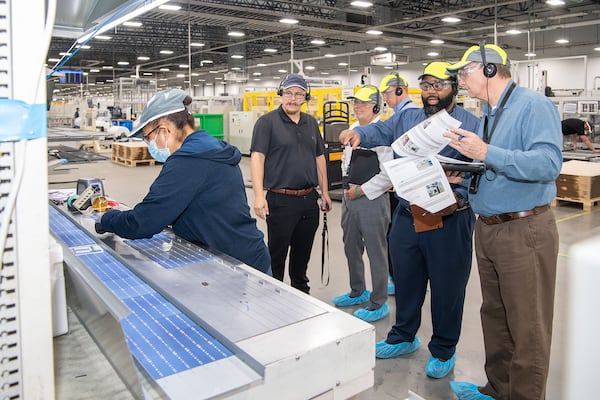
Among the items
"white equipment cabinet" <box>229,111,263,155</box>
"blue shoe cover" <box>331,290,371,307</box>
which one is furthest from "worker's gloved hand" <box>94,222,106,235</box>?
"white equipment cabinet" <box>229,111,263,155</box>

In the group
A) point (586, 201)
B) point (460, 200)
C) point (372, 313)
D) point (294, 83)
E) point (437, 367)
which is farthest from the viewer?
point (586, 201)

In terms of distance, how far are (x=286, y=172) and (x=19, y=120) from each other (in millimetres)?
2689

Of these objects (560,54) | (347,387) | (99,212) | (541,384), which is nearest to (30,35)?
(347,387)

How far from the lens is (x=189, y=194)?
2.04 metres

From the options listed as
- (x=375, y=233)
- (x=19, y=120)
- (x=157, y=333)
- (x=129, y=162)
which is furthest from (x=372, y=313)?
(x=129, y=162)

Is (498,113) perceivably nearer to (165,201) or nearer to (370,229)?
(165,201)

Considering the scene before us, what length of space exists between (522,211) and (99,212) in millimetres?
2223

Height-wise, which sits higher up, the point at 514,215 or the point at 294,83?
the point at 294,83

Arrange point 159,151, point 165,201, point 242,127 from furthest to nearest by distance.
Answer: point 242,127 → point 159,151 → point 165,201

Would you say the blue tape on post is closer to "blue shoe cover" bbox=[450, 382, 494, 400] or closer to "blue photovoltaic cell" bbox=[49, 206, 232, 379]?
"blue photovoltaic cell" bbox=[49, 206, 232, 379]

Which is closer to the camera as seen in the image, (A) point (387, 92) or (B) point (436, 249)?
(B) point (436, 249)

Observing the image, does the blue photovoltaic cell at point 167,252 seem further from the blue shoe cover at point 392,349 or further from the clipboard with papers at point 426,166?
the blue shoe cover at point 392,349

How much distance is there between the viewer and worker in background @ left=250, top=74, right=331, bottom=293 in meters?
3.48

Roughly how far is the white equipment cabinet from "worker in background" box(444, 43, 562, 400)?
479 inches
